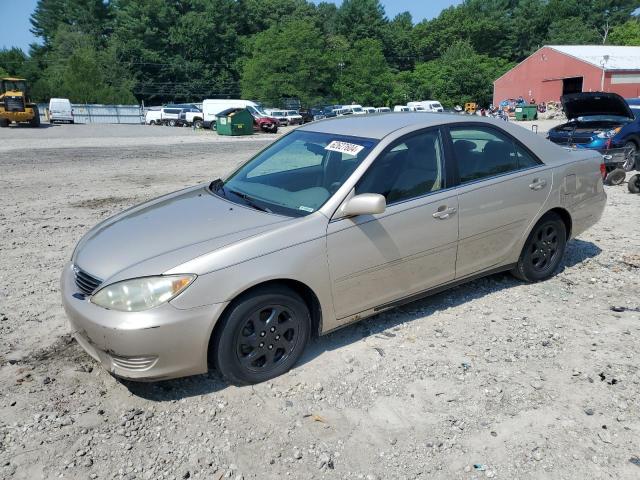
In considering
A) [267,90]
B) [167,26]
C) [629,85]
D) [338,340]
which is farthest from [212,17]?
[338,340]

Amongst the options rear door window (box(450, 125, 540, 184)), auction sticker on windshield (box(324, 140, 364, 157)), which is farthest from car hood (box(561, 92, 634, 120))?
auction sticker on windshield (box(324, 140, 364, 157))

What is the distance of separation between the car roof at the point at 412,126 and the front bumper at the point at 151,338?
1.88m

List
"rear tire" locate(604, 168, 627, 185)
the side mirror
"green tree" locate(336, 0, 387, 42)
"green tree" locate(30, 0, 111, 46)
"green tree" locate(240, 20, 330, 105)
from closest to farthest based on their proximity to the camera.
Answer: the side mirror
"rear tire" locate(604, 168, 627, 185)
"green tree" locate(240, 20, 330, 105)
"green tree" locate(30, 0, 111, 46)
"green tree" locate(336, 0, 387, 42)

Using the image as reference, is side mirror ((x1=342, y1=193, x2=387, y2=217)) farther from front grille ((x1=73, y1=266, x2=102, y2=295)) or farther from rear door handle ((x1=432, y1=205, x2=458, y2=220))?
front grille ((x1=73, y1=266, x2=102, y2=295))

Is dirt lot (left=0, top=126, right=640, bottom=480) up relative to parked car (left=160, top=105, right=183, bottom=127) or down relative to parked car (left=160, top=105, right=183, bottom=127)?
down

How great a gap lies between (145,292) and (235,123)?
1122 inches

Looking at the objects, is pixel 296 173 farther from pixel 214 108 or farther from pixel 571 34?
pixel 571 34

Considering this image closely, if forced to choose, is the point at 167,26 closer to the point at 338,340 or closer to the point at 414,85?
the point at 414,85

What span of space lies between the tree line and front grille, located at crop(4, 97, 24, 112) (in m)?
24.6

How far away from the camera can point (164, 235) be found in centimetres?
355

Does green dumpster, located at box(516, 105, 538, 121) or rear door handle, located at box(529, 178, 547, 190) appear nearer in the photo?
rear door handle, located at box(529, 178, 547, 190)

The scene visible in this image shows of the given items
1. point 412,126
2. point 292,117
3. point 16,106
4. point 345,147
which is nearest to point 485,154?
point 412,126

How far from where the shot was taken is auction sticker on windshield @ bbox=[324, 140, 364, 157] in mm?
3998

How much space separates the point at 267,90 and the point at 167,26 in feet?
100
